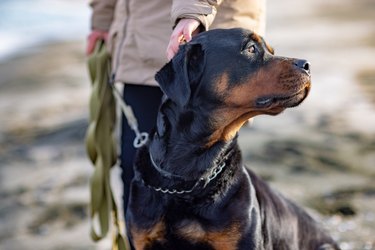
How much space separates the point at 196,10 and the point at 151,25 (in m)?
0.50

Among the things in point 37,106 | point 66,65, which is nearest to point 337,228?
point 37,106

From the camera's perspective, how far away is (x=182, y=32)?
340 cm

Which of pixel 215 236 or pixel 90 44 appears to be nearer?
pixel 215 236

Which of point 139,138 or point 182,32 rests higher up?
point 182,32

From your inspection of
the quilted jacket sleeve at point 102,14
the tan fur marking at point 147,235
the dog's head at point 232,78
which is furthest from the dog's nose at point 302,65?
the quilted jacket sleeve at point 102,14

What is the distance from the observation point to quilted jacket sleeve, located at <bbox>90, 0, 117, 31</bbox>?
4387 millimetres

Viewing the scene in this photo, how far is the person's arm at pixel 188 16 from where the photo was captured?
336 centimetres

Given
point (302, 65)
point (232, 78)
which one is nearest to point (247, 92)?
point (232, 78)

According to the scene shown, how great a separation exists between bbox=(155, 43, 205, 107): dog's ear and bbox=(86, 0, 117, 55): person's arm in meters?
1.16

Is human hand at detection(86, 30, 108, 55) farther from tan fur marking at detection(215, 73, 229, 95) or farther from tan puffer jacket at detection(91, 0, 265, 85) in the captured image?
tan fur marking at detection(215, 73, 229, 95)

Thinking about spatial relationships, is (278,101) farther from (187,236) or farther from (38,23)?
(38,23)

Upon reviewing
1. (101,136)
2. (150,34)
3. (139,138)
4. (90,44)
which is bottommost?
(101,136)

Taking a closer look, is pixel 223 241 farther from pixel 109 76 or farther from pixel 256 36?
pixel 109 76

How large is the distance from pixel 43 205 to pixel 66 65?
535cm
